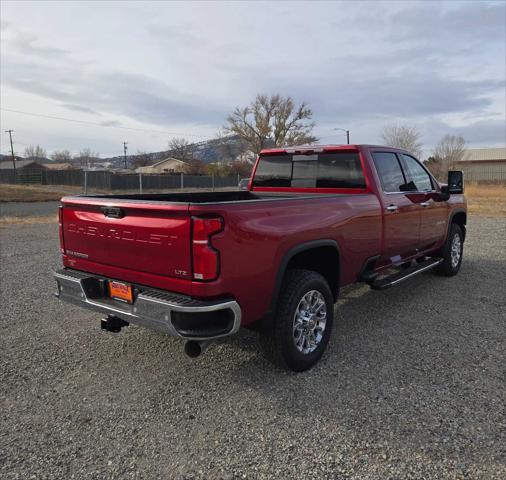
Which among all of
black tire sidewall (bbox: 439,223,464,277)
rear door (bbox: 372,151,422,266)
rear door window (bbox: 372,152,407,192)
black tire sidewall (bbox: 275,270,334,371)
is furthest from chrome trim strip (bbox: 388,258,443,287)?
black tire sidewall (bbox: 275,270,334,371)

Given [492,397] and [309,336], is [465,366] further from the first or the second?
[309,336]

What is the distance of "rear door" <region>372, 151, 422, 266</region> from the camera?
4777 millimetres

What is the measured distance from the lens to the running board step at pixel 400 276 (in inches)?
177

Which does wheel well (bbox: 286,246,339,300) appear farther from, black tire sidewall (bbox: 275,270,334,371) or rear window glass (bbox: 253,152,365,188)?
rear window glass (bbox: 253,152,365,188)

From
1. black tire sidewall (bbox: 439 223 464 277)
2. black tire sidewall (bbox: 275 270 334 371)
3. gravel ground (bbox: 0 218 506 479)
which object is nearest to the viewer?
gravel ground (bbox: 0 218 506 479)

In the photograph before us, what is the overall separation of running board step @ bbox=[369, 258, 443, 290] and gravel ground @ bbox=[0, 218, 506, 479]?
466 mm

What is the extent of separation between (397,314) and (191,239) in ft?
10.5

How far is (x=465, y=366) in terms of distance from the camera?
3729 mm

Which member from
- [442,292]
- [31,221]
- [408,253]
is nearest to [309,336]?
[408,253]

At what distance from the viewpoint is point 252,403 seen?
3.18m

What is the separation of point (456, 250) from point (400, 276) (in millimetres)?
2618

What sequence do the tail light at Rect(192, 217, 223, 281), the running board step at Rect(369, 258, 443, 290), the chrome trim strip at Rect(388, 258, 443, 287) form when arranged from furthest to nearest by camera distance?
1. the chrome trim strip at Rect(388, 258, 443, 287)
2. the running board step at Rect(369, 258, 443, 290)
3. the tail light at Rect(192, 217, 223, 281)

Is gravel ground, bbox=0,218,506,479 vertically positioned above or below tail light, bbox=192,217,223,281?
below

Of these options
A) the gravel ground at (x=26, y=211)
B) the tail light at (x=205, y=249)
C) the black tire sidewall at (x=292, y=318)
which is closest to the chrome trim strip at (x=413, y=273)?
the black tire sidewall at (x=292, y=318)
